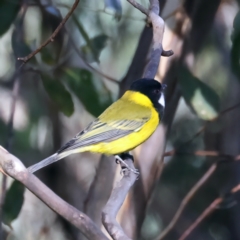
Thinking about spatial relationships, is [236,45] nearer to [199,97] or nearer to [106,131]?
[199,97]

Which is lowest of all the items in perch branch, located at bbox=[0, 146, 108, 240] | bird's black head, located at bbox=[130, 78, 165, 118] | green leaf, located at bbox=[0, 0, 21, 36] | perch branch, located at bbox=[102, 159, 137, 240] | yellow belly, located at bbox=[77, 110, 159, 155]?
yellow belly, located at bbox=[77, 110, 159, 155]

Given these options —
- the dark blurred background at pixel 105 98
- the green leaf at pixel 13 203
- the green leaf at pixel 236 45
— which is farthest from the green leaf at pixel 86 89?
the green leaf at pixel 236 45

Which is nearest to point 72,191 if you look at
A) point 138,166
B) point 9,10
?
point 138,166

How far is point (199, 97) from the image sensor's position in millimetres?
2527

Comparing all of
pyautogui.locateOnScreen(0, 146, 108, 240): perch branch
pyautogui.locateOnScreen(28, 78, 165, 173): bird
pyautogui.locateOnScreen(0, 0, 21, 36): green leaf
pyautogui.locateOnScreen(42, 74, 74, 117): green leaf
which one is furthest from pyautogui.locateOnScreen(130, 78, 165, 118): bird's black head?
pyautogui.locateOnScreen(0, 146, 108, 240): perch branch

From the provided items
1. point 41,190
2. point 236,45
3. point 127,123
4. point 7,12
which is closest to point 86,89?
point 127,123

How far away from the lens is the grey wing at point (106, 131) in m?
2.22

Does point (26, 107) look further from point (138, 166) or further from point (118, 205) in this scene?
point (118, 205)

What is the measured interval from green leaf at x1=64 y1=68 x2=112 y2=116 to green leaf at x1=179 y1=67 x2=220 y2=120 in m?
0.38

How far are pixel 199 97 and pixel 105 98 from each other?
43cm

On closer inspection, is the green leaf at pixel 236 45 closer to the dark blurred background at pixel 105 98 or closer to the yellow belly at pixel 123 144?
the dark blurred background at pixel 105 98

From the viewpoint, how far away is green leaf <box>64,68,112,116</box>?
2484mm

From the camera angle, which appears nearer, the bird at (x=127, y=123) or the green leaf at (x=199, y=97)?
the bird at (x=127, y=123)

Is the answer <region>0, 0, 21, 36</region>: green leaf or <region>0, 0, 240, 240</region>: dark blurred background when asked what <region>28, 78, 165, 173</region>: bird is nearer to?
<region>0, 0, 240, 240</region>: dark blurred background
